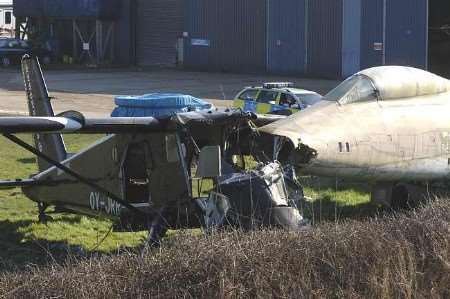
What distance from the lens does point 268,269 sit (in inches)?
205

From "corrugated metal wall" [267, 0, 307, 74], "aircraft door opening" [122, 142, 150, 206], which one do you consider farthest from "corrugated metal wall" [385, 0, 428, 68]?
"aircraft door opening" [122, 142, 150, 206]

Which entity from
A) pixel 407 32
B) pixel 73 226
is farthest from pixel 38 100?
pixel 407 32

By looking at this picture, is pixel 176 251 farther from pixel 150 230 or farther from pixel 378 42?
pixel 378 42

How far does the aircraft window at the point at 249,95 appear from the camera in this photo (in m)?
23.0

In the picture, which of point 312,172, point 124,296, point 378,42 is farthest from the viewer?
point 378,42

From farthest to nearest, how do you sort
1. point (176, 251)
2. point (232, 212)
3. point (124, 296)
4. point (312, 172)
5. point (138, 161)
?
point (138, 161)
point (312, 172)
point (232, 212)
point (176, 251)
point (124, 296)

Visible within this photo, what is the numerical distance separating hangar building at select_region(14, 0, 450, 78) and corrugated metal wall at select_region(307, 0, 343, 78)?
0.06 meters

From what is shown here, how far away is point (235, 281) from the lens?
5.08 metres

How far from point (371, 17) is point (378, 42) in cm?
138

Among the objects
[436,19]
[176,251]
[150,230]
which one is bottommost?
[150,230]

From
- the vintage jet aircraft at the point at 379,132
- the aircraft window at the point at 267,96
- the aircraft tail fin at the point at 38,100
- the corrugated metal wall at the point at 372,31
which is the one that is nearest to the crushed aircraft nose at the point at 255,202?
the vintage jet aircraft at the point at 379,132

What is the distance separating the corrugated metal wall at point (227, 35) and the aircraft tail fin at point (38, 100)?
37.2 metres

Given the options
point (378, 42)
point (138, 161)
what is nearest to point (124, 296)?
point (138, 161)

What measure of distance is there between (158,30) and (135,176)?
49983 millimetres
